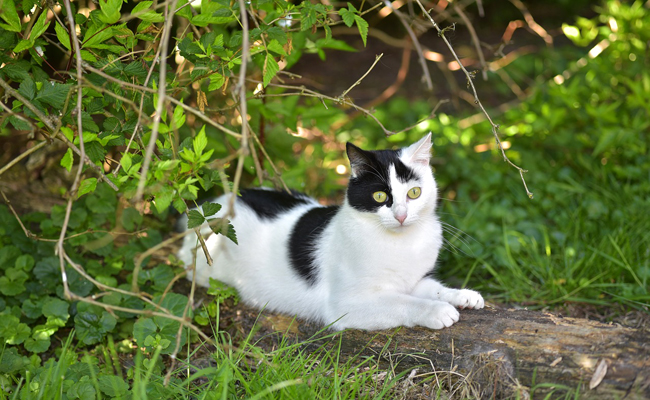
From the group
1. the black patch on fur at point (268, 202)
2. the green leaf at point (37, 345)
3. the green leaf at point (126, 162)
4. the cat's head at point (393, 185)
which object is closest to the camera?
the green leaf at point (126, 162)

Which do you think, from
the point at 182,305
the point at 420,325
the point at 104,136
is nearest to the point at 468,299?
the point at 420,325

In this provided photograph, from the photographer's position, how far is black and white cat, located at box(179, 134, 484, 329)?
2.34 meters

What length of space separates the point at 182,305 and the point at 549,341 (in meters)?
1.51

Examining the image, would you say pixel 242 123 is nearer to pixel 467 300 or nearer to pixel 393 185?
pixel 393 185

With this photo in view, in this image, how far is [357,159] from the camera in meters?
2.43

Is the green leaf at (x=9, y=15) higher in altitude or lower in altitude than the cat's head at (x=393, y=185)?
higher

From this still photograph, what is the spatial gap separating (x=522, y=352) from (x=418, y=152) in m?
0.92

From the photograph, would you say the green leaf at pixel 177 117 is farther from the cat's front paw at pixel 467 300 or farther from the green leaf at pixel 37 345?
the cat's front paw at pixel 467 300

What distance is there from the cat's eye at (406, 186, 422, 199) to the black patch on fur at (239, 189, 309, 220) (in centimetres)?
79

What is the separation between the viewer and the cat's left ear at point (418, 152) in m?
2.43

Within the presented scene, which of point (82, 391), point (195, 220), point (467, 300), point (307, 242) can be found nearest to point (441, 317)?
point (467, 300)

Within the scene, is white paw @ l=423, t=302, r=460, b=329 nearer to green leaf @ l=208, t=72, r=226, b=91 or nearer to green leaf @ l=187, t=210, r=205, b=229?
green leaf @ l=187, t=210, r=205, b=229

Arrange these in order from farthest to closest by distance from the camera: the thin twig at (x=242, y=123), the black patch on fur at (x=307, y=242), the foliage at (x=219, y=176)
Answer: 1. the black patch on fur at (x=307, y=242)
2. the foliage at (x=219, y=176)
3. the thin twig at (x=242, y=123)

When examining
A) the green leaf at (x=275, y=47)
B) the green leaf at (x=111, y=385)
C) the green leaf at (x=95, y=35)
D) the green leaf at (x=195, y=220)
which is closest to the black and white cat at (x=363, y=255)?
the green leaf at (x=195, y=220)
